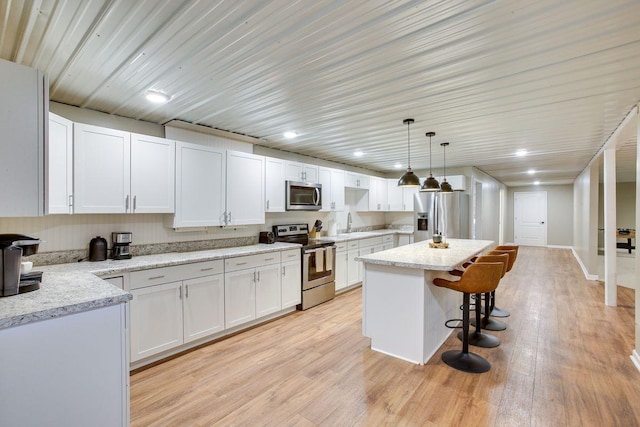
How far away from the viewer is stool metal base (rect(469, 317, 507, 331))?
3.46 meters

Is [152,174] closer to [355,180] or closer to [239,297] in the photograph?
[239,297]

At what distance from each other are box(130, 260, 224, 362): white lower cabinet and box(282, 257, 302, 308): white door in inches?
36.7

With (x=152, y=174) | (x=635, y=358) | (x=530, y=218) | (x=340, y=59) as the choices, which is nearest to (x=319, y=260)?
(x=152, y=174)

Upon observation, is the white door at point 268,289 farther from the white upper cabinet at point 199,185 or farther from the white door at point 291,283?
the white upper cabinet at point 199,185

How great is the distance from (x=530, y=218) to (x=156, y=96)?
12.5 meters

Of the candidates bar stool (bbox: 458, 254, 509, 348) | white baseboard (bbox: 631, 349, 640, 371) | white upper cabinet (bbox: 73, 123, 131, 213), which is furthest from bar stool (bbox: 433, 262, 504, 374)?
white upper cabinet (bbox: 73, 123, 131, 213)

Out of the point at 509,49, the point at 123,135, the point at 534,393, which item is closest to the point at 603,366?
the point at 534,393

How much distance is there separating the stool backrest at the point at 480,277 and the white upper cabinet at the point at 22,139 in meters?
2.94

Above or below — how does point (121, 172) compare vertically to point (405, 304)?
above

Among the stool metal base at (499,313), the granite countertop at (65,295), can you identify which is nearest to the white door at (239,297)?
the granite countertop at (65,295)

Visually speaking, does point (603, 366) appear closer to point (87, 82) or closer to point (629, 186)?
point (87, 82)

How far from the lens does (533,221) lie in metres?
10.9

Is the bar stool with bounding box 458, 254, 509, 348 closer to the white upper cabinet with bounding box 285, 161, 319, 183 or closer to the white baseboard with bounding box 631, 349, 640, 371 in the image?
the white baseboard with bounding box 631, 349, 640, 371

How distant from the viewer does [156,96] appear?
8.27 ft
